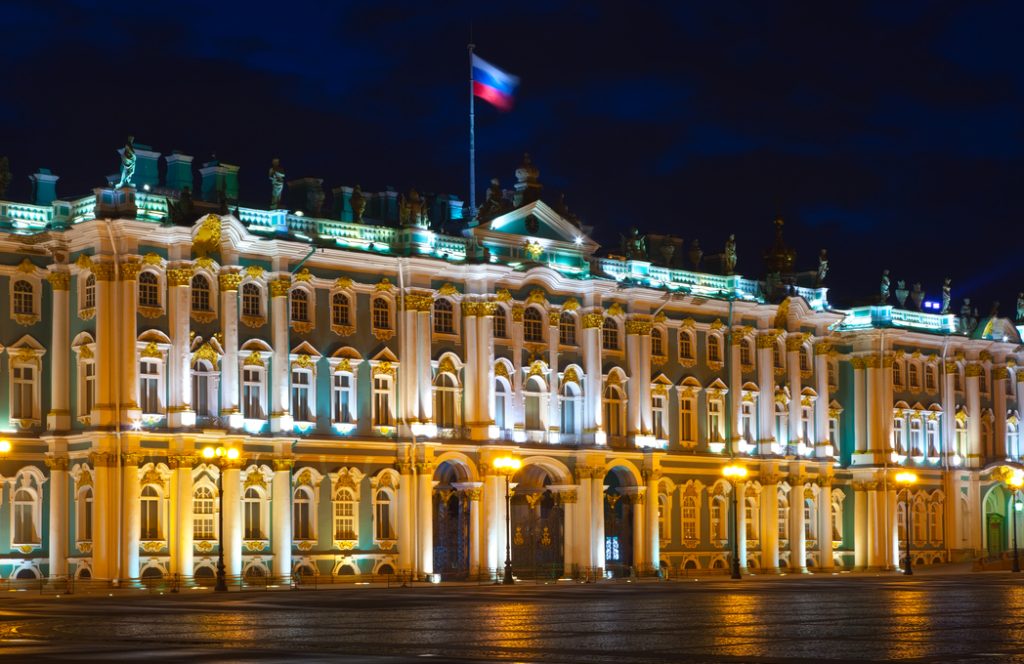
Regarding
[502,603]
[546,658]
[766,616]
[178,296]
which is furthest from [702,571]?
[546,658]

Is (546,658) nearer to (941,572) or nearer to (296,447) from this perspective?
(296,447)

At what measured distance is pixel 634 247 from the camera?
86.1m

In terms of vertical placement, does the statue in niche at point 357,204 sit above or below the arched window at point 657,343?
above

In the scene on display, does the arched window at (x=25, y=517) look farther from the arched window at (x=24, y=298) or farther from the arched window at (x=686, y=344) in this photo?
the arched window at (x=686, y=344)

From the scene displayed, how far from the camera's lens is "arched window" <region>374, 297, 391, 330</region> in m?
76.0

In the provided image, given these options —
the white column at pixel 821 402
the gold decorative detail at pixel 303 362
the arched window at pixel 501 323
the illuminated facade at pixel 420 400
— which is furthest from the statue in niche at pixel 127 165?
the white column at pixel 821 402

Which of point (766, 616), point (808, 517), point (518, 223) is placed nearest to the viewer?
point (766, 616)

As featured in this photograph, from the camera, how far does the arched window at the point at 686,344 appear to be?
286 ft

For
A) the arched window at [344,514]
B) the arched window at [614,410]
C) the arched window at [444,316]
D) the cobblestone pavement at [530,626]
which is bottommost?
the cobblestone pavement at [530,626]

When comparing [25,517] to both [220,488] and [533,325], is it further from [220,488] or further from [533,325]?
[533,325]

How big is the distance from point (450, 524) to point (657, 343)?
1390 centimetres

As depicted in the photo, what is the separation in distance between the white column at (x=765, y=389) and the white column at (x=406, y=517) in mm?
21434

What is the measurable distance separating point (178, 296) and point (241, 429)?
17.9ft

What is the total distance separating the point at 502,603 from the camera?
51219 millimetres
